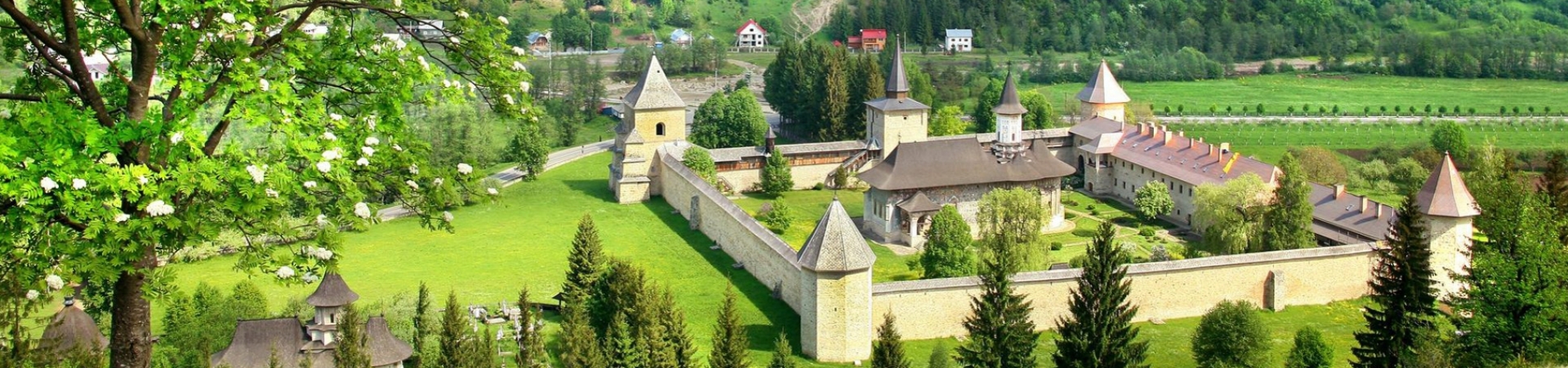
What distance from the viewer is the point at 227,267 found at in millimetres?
42344

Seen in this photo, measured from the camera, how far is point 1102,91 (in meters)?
61.7

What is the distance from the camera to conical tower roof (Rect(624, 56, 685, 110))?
2184 inches

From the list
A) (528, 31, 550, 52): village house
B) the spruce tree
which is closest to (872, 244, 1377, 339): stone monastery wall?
the spruce tree

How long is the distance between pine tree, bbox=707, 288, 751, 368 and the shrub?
35.8ft

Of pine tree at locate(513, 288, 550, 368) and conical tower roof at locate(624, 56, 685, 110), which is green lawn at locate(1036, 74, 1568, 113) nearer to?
conical tower roof at locate(624, 56, 685, 110)

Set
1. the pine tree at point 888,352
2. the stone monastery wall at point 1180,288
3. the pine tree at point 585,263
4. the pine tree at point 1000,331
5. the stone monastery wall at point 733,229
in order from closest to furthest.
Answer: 1. the pine tree at point 888,352
2. the pine tree at point 1000,331
3. the stone monastery wall at point 1180,288
4. the pine tree at point 585,263
5. the stone monastery wall at point 733,229

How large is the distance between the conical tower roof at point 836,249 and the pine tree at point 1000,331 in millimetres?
3364

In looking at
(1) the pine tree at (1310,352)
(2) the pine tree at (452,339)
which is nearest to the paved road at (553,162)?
(2) the pine tree at (452,339)

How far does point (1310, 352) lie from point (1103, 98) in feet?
101

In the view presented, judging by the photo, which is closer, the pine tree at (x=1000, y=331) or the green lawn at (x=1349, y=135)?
the pine tree at (x=1000, y=331)

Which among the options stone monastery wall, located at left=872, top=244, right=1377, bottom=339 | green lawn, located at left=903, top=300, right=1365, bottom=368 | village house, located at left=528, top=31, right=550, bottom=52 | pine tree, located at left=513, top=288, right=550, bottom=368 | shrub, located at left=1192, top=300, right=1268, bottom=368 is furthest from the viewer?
village house, located at left=528, top=31, right=550, bottom=52

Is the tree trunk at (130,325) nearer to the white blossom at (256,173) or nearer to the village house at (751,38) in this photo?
the white blossom at (256,173)

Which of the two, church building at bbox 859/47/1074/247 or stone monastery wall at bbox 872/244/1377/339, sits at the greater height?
church building at bbox 859/47/1074/247

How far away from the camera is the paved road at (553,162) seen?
165 feet
